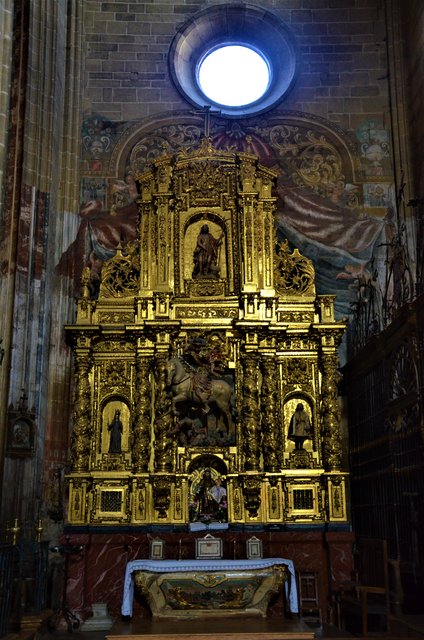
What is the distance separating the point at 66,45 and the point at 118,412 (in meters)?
6.61

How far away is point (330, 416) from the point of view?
11.7m

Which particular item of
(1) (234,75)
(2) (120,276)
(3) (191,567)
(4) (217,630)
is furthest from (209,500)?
(1) (234,75)

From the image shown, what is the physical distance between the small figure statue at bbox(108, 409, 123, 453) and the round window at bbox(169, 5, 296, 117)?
5.79m

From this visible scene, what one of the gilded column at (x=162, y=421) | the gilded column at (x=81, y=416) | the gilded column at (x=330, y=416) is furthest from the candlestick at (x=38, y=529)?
the gilded column at (x=330, y=416)

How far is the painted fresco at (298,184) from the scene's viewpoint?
519 inches

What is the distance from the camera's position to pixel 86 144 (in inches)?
546

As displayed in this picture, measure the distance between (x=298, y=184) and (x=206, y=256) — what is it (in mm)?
2302

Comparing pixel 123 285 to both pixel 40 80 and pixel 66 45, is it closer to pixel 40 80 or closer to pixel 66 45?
pixel 40 80

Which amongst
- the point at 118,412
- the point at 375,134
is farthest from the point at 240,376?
the point at 375,134

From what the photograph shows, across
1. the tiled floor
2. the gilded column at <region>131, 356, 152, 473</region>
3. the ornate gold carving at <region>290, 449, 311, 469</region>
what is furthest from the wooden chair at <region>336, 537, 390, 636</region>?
the gilded column at <region>131, 356, 152, 473</region>

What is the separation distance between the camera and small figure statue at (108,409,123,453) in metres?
11.8

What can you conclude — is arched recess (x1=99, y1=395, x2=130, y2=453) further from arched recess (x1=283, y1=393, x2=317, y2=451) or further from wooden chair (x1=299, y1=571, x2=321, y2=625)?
wooden chair (x1=299, y1=571, x2=321, y2=625)

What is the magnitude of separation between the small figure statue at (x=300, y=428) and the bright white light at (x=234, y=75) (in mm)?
6161

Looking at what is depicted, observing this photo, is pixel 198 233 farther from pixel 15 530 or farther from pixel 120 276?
pixel 15 530
